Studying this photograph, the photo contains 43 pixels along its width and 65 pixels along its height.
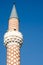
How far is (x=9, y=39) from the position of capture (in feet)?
85.5

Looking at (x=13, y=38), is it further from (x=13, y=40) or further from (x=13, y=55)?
(x=13, y=55)

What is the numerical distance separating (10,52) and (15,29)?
2535mm

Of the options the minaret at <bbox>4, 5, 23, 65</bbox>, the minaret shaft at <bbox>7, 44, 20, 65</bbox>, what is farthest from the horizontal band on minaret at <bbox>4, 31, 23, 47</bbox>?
the minaret shaft at <bbox>7, 44, 20, 65</bbox>

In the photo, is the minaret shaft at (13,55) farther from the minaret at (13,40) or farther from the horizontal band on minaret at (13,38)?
the horizontal band on minaret at (13,38)

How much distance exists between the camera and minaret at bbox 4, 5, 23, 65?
2508cm

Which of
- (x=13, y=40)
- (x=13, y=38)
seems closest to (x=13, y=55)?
(x=13, y=40)

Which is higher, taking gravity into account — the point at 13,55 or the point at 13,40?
the point at 13,40

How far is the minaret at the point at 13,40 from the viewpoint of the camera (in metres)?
25.1

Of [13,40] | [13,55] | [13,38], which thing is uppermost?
[13,38]

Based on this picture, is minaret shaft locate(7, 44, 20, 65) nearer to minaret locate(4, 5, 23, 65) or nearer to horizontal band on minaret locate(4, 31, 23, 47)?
minaret locate(4, 5, 23, 65)

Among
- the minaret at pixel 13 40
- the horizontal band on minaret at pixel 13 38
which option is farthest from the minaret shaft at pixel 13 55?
the horizontal band on minaret at pixel 13 38

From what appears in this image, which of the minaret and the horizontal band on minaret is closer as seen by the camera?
the minaret

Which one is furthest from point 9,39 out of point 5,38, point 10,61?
point 10,61

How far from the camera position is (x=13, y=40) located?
25.9 metres
